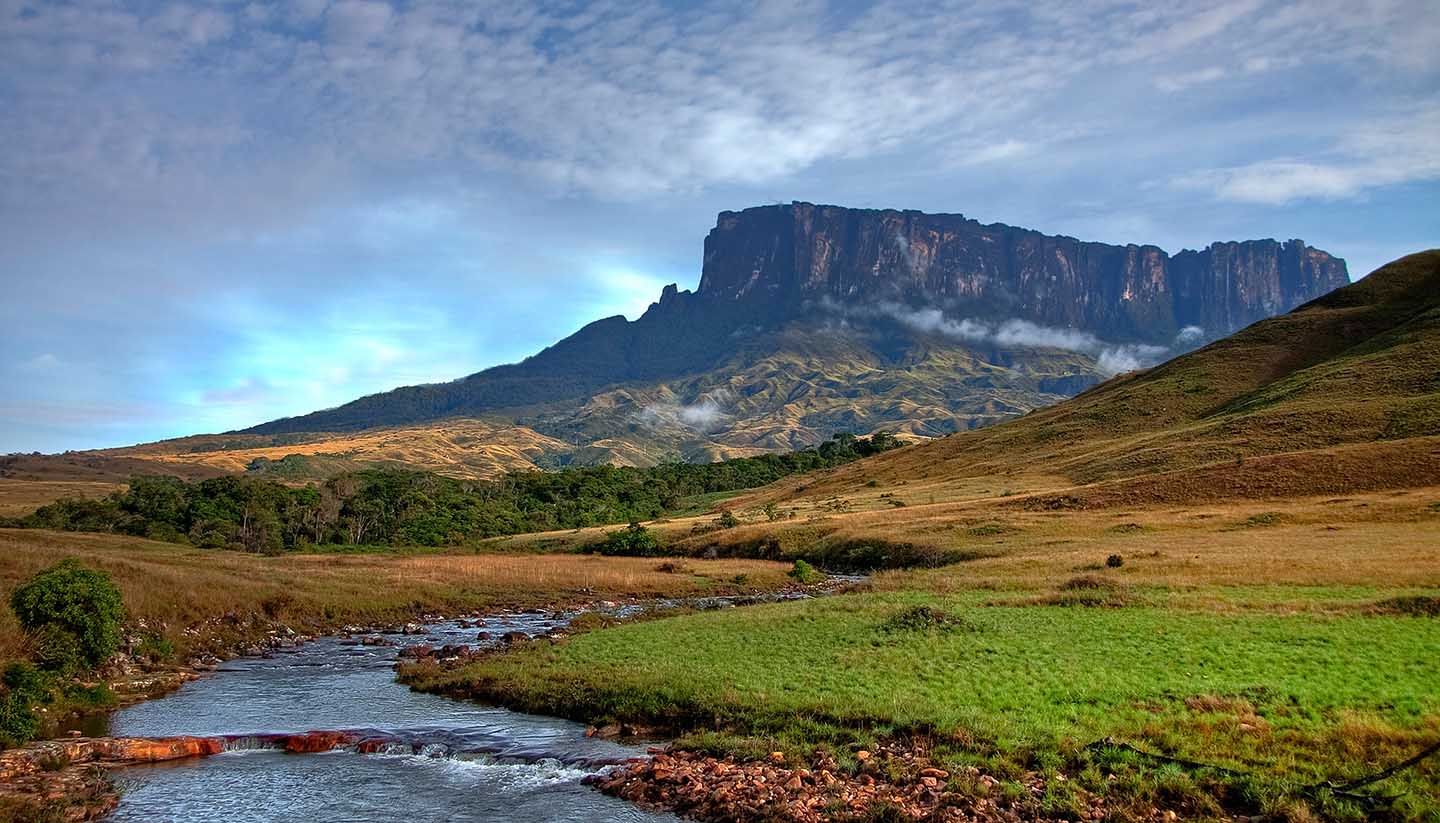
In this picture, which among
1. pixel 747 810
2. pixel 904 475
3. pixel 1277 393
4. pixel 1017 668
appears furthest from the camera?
pixel 904 475

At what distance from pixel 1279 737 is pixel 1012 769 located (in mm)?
5715

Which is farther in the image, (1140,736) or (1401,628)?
(1401,628)

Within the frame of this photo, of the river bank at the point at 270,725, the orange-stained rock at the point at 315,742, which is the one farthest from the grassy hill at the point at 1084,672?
the orange-stained rock at the point at 315,742

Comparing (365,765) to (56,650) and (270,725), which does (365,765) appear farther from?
(56,650)

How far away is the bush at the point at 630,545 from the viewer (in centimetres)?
9156

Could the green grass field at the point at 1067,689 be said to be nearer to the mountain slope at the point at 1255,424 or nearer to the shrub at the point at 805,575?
the shrub at the point at 805,575

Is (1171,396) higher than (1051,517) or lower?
higher

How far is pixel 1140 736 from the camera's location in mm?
18750

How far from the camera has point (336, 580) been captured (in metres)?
57.8

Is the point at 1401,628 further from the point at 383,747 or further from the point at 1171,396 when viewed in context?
the point at 1171,396

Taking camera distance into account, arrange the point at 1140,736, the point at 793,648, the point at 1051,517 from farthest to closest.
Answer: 1. the point at 1051,517
2. the point at 793,648
3. the point at 1140,736

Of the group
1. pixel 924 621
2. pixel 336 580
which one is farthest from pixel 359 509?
pixel 924 621

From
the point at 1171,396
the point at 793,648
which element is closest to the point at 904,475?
the point at 1171,396

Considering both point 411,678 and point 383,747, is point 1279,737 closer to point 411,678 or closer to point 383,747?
point 383,747
